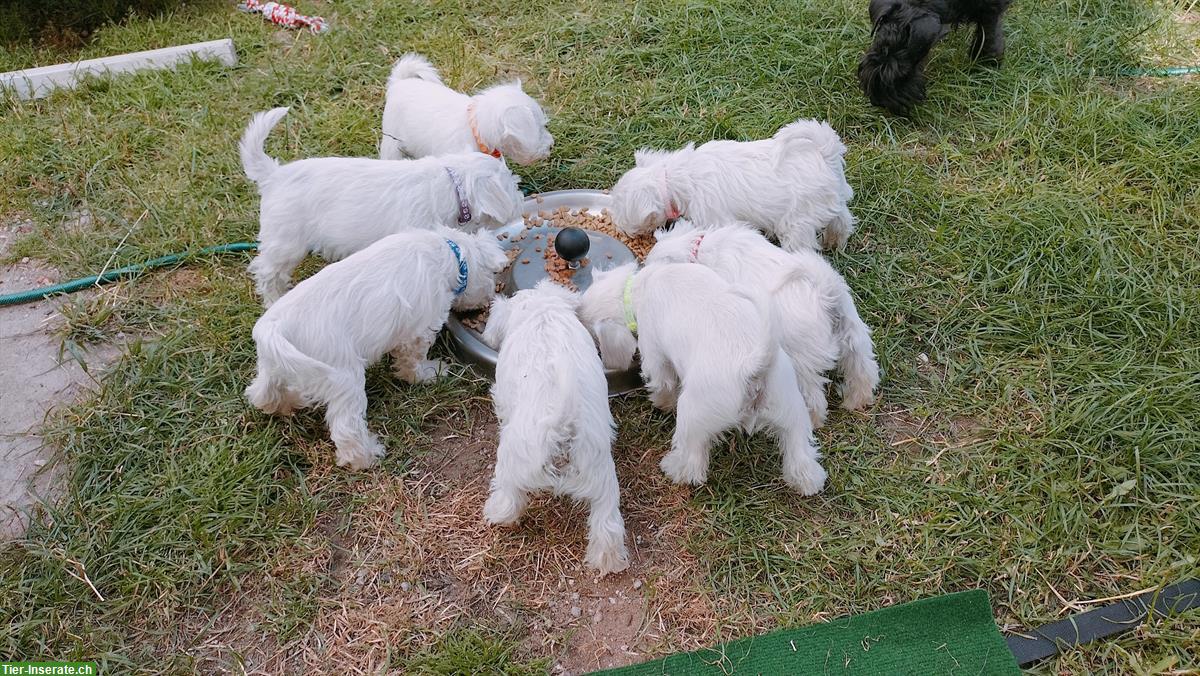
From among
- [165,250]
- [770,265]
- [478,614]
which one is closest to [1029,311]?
[770,265]

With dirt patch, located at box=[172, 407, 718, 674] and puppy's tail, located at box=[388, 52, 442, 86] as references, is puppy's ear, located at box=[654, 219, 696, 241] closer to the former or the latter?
dirt patch, located at box=[172, 407, 718, 674]

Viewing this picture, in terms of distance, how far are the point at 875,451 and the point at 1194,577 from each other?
1.05 m

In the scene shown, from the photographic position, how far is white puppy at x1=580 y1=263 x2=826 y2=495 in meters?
2.54

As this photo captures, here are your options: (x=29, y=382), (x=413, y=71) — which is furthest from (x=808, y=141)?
(x=29, y=382)

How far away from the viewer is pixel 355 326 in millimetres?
2908

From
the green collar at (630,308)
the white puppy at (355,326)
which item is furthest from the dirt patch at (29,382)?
the green collar at (630,308)

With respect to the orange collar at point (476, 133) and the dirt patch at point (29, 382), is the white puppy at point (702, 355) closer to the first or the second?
the orange collar at point (476, 133)

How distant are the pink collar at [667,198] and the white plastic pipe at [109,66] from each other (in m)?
3.14

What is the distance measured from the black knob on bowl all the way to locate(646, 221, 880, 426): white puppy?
1.04 feet

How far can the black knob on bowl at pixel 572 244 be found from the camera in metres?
3.33

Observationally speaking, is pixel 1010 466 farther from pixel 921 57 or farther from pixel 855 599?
pixel 921 57

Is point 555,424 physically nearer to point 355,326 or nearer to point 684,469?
point 684,469

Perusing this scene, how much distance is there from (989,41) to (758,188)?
87.3 inches

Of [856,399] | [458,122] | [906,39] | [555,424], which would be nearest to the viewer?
[555,424]
